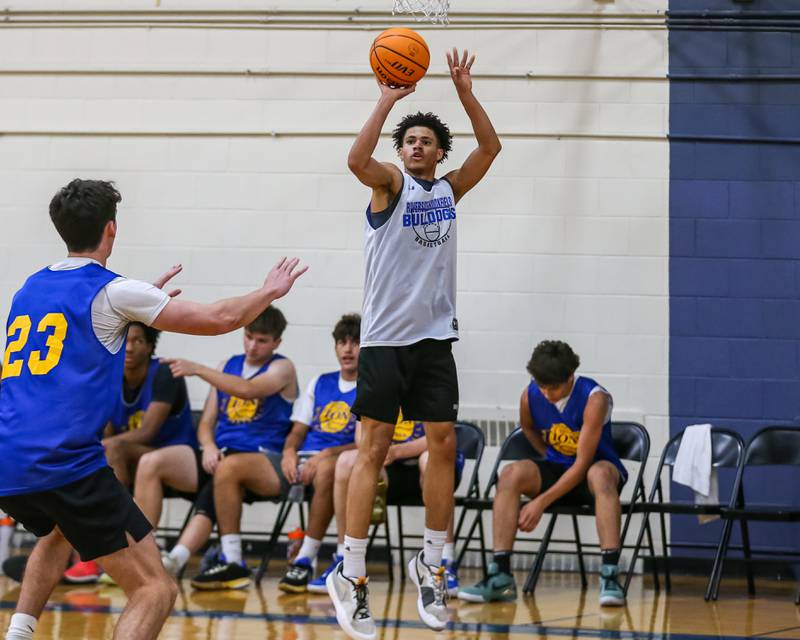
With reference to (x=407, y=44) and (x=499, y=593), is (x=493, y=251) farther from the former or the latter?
(x=407, y=44)

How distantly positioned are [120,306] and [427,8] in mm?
4232

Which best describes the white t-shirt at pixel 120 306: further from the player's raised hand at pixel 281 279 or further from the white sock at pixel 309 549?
the white sock at pixel 309 549

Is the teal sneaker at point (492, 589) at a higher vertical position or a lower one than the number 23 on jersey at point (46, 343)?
lower

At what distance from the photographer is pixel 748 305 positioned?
6.79 metres

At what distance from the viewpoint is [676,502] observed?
611cm

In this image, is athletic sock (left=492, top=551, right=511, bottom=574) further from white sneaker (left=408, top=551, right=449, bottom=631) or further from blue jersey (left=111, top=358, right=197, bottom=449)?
blue jersey (left=111, top=358, right=197, bottom=449)

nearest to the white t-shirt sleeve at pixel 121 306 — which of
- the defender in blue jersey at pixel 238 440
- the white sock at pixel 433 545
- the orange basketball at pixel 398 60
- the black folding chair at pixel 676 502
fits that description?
the orange basketball at pixel 398 60

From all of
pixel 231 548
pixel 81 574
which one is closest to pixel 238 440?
pixel 231 548

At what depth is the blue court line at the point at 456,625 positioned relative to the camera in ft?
14.4

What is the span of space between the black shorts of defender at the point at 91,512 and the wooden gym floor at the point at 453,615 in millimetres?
1360

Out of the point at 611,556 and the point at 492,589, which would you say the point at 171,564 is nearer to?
the point at 492,589

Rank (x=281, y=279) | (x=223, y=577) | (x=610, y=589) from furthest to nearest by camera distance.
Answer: (x=223, y=577)
(x=610, y=589)
(x=281, y=279)

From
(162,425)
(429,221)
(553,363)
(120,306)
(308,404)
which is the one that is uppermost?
(429,221)

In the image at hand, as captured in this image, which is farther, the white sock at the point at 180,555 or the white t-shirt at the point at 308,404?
the white t-shirt at the point at 308,404
